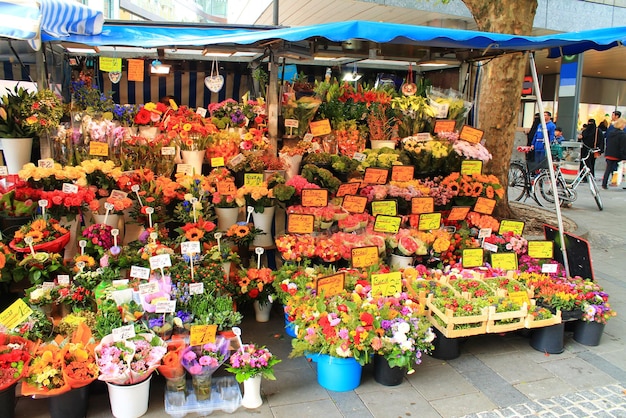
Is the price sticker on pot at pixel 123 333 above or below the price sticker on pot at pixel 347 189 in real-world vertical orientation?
below

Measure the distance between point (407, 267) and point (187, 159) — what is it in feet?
8.17

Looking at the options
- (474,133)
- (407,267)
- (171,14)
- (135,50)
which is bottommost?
(407,267)

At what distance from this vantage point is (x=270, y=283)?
4445 mm

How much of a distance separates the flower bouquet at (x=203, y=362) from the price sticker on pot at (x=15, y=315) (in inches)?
45.3

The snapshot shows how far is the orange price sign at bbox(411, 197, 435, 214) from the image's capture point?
5.11 meters

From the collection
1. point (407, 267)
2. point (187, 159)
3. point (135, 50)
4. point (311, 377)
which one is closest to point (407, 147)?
point (407, 267)

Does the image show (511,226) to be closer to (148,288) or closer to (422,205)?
A: (422,205)

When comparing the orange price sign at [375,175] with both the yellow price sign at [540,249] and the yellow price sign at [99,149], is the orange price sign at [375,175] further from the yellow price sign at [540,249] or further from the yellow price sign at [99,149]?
the yellow price sign at [99,149]

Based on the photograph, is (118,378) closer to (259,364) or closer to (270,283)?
(259,364)

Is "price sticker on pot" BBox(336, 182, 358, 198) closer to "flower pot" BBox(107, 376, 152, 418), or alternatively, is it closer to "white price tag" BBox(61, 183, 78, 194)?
"white price tag" BBox(61, 183, 78, 194)

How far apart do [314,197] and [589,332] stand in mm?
2714

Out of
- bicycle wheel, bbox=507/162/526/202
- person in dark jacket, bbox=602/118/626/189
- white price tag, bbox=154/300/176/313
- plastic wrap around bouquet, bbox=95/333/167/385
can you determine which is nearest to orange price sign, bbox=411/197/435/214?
white price tag, bbox=154/300/176/313

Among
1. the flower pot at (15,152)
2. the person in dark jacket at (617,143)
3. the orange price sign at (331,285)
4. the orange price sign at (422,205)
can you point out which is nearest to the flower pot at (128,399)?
the orange price sign at (331,285)

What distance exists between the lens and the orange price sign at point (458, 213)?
534 cm
